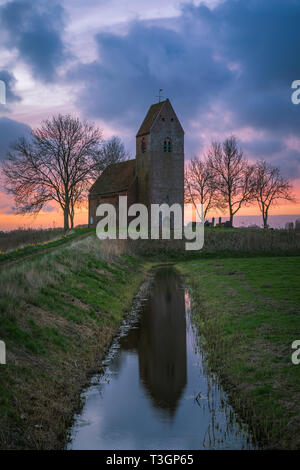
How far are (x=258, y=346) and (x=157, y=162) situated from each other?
4505 cm

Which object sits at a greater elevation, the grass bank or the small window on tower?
the small window on tower

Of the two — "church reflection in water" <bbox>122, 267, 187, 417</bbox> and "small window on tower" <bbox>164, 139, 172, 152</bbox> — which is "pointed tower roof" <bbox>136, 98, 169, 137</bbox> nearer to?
"small window on tower" <bbox>164, 139, 172, 152</bbox>

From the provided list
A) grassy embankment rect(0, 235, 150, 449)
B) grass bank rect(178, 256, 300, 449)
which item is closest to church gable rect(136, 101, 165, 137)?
grass bank rect(178, 256, 300, 449)

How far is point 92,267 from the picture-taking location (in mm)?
23453

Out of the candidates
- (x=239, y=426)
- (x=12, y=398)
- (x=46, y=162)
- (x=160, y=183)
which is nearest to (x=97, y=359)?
(x=12, y=398)

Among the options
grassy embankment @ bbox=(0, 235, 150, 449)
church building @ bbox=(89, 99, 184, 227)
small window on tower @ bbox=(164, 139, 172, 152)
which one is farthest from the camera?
small window on tower @ bbox=(164, 139, 172, 152)

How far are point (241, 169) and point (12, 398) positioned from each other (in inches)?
2582

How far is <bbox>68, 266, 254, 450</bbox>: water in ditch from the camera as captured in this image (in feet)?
25.8

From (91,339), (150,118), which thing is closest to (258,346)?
(91,339)

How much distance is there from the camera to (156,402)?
9680mm

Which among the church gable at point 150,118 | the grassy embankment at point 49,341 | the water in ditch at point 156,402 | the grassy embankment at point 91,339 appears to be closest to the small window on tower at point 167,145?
the church gable at point 150,118

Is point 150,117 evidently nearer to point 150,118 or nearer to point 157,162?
point 150,118

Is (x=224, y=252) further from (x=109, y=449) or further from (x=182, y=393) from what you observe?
(x=109, y=449)

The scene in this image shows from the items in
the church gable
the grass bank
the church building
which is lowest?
Answer: the grass bank
